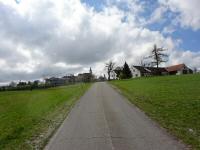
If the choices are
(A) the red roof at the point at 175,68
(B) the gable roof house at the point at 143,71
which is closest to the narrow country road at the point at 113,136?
(B) the gable roof house at the point at 143,71

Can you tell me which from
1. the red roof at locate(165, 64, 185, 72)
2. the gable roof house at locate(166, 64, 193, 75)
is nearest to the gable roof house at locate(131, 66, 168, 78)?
the red roof at locate(165, 64, 185, 72)

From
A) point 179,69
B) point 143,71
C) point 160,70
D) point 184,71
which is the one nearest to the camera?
point 184,71

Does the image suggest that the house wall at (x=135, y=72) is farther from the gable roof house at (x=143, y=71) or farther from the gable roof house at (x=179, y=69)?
the gable roof house at (x=179, y=69)

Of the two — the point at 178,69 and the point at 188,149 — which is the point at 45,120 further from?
the point at 178,69

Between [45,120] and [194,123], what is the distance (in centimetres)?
735

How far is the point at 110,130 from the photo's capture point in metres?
10.1

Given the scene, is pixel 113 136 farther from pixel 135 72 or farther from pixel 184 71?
pixel 135 72

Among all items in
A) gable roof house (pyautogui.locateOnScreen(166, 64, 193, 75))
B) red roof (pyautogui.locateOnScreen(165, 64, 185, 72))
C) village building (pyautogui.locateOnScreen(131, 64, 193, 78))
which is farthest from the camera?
red roof (pyautogui.locateOnScreen(165, 64, 185, 72))

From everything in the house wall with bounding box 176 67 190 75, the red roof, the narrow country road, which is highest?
the red roof

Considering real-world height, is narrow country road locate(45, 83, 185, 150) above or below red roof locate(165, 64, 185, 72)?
below

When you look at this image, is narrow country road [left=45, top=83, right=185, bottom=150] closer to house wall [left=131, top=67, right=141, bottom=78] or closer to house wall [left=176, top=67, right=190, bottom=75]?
house wall [left=176, top=67, right=190, bottom=75]

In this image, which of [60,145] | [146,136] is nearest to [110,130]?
[146,136]

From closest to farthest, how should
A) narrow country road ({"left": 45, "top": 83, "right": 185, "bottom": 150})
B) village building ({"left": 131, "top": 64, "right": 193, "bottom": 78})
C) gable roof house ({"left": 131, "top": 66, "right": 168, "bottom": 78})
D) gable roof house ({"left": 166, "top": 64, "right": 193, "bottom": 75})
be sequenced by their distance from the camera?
narrow country road ({"left": 45, "top": 83, "right": 185, "bottom": 150}) → gable roof house ({"left": 166, "top": 64, "right": 193, "bottom": 75}) → village building ({"left": 131, "top": 64, "right": 193, "bottom": 78}) → gable roof house ({"left": 131, "top": 66, "right": 168, "bottom": 78})

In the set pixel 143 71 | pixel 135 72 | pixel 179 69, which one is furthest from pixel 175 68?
pixel 135 72
